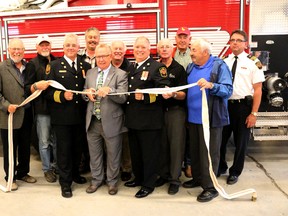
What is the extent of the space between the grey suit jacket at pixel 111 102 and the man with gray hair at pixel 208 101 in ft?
2.46

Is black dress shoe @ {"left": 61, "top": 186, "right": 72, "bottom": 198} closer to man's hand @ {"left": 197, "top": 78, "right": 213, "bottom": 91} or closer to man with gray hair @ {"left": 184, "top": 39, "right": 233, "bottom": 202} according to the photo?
man with gray hair @ {"left": 184, "top": 39, "right": 233, "bottom": 202}

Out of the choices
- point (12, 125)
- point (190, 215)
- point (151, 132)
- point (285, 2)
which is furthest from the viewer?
point (285, 2)

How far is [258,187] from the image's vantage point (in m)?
4.15

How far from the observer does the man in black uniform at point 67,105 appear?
378cm

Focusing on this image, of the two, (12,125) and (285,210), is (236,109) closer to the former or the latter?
(285,210)

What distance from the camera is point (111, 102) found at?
148 inches

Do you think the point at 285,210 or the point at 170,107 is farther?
the point at 170,107

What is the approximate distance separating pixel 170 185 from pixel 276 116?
2.01 m

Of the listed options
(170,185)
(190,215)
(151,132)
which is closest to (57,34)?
(151,132)

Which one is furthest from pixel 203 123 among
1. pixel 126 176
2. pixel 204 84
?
pixel 126 176

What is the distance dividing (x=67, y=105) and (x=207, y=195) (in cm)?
184

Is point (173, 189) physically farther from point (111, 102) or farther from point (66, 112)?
point (66, 112)

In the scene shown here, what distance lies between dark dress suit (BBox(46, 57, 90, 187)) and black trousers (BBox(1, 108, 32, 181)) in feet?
1.51

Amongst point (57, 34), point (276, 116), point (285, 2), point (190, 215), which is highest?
point (285, 2)
